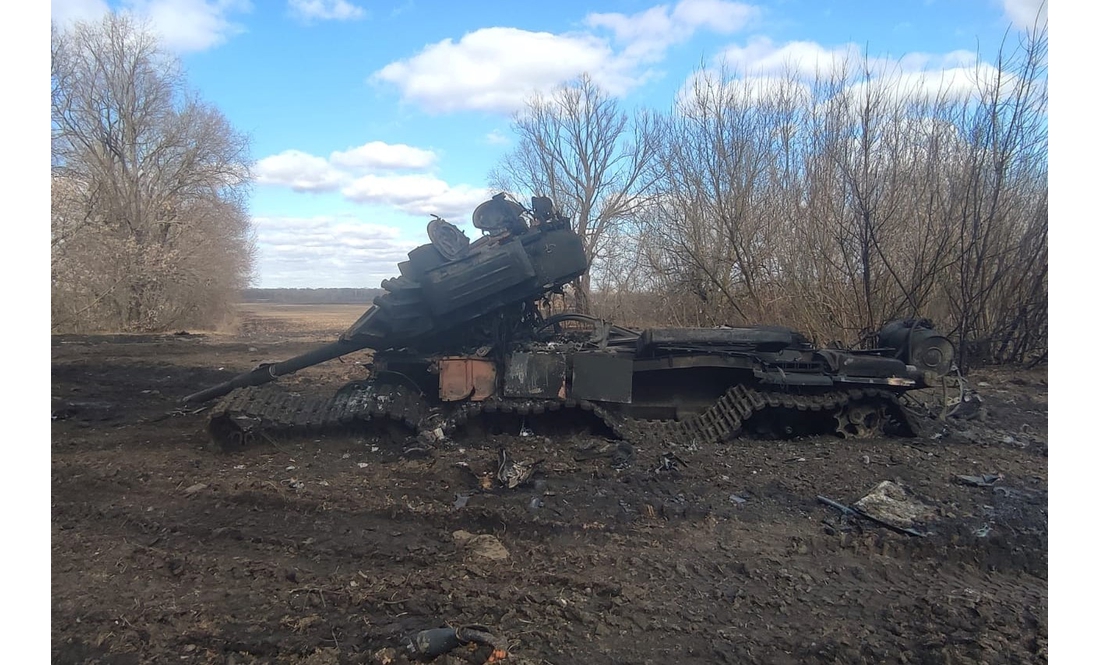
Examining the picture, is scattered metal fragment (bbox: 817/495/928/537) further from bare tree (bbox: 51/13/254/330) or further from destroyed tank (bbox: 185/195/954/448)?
bare tree (bbox: 51/13/254/330)

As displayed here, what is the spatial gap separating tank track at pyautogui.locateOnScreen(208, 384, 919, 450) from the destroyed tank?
0.6 inches

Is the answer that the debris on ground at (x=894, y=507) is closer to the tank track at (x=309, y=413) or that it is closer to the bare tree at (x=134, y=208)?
the tank track at (x=309, y=413)

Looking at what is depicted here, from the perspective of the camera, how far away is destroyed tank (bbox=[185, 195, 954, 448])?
7.02m

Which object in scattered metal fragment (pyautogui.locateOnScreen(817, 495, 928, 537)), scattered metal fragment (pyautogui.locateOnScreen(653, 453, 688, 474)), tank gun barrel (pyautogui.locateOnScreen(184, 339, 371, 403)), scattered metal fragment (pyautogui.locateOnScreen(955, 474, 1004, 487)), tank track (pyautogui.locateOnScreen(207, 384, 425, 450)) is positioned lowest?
scattered metal fragment (pyautogui.locateOnScreen(817, 495, 928, 537))

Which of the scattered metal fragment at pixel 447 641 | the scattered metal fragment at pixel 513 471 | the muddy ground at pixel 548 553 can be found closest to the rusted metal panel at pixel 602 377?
the muddy ground at pixel 548 553

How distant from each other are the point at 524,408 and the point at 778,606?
12.2ft

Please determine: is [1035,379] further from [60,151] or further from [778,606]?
[60,151]

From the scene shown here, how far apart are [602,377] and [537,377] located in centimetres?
67

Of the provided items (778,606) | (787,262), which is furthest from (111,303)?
(778,606)

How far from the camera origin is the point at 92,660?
3.11 metres

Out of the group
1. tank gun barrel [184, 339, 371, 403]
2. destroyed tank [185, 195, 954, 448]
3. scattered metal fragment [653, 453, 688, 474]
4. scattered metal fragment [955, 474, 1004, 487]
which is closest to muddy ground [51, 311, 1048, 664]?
scattered metal fragment [653, 453, 688, 474]

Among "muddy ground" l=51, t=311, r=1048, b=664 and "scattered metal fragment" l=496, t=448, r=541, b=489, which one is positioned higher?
"scattered metal fragment" l=496, t=448, r=541, b=489

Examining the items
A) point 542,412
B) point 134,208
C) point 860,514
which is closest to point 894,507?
point 860,514

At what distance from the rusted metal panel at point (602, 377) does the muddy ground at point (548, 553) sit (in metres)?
0.45
